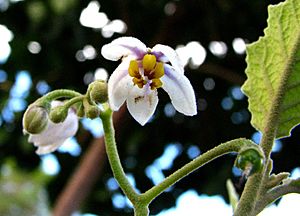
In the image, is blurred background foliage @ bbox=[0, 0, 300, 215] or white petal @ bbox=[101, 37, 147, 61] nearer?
white petal @ bbox=[101, 37, 147, 61]

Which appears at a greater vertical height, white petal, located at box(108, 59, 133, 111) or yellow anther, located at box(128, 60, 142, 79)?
yellow anther, located at box(128, 60, 142, 79)

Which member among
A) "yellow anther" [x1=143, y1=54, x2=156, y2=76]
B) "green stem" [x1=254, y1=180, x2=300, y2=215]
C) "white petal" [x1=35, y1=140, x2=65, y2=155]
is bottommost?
"green stem" [x1=254, y1=180, x2=300, y2=215]

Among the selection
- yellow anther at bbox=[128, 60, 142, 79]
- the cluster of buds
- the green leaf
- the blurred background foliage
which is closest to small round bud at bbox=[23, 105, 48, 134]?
the cluster of buds

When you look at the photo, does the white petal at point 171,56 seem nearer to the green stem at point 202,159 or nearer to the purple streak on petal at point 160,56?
the purple streak on petal at point 160,56

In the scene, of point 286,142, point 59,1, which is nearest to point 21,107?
point 59,1

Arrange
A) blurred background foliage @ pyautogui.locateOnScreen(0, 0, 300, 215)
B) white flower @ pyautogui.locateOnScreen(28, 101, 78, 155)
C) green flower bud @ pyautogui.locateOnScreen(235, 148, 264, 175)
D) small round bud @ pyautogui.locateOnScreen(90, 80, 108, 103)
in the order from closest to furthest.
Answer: green flower bud @ pyautogui.locateOnScreen(235, 148, 264, 175), small round bud @ pyautogui.locateOnScreen(90, 80, 108, 103), white flower @ pyautogui.locateOnScreen(28, 101, 78, 155), blurred background foliage @ pyautogui.locateOnScreen(0, 0, 300, 215)

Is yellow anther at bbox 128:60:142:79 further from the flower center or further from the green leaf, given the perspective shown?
the green leaf

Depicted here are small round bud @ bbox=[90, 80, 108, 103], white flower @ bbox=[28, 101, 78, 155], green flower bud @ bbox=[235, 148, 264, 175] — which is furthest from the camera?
white flower @ bbox=[28, 101, 78, 155]
